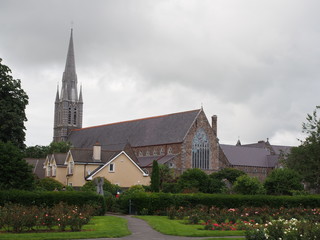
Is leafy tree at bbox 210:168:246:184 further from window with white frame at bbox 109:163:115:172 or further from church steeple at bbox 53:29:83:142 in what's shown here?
church steeple at bbox 53:29:83:142

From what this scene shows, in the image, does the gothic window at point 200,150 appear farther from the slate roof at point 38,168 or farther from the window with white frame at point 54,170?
the window with white frame at point 54,170

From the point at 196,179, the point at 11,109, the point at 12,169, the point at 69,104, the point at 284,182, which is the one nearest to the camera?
the point at 12,169

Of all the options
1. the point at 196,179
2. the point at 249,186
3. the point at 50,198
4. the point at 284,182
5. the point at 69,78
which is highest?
the point at 69,78

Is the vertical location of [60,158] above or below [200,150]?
below

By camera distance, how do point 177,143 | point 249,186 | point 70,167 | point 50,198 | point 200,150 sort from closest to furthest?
point 50,198 < point 249,186 < point 70,167 < point 177,143 < point 200,150

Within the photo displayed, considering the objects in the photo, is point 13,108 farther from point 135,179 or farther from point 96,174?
point 135,179

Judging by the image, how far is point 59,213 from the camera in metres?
22.6

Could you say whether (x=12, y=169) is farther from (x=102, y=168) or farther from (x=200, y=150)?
(x=200, y=150)

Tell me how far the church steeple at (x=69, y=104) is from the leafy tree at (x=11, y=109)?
257 ft

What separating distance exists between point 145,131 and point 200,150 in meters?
12.8

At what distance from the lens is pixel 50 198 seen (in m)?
31.0

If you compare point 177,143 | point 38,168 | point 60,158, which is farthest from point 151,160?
point 60,158

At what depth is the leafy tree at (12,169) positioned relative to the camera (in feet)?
108

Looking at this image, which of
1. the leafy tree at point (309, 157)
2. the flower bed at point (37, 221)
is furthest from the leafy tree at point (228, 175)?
the flower bed at point (37, 221)
